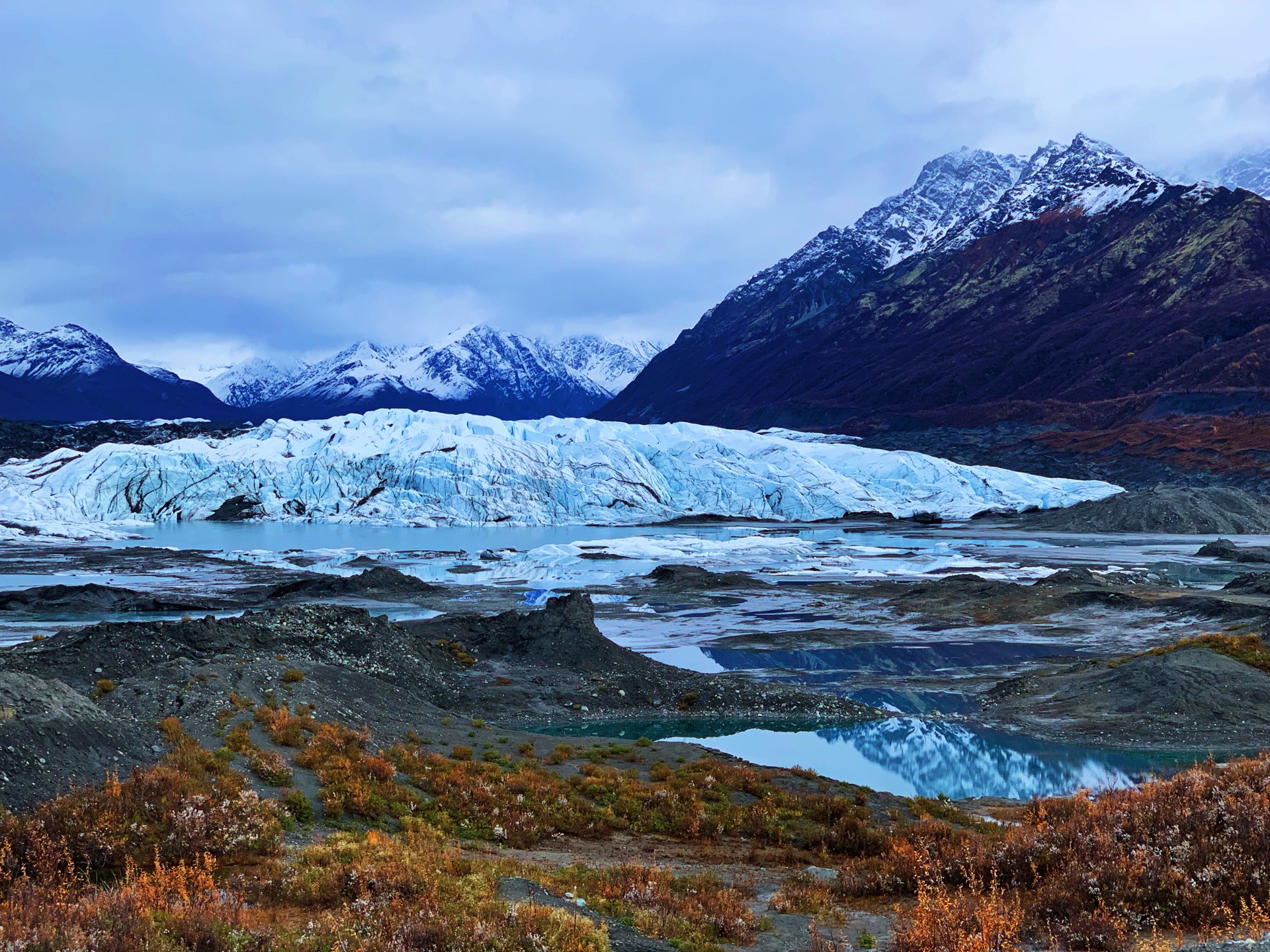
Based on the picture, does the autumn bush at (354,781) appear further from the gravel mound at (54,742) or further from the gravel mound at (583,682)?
the gravel mound at (583,682)

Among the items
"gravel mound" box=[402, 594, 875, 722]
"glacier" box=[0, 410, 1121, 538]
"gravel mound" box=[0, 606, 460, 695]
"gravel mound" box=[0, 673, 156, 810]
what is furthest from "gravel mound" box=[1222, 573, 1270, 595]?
"glacier" box=[0, 410, 1121, 538]

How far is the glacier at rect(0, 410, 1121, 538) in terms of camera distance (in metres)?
112

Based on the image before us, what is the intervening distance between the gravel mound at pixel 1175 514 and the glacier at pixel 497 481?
16.6 metres

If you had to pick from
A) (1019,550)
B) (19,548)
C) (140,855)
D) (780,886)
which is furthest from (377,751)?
(19,548)

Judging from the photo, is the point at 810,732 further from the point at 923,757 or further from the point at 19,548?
the point at 19,548

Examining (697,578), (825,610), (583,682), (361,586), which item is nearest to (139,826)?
(583,682)

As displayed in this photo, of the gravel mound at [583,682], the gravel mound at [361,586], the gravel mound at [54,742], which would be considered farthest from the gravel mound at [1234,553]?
the gravel mound at [54,742]

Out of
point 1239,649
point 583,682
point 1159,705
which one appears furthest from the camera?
point 583,682

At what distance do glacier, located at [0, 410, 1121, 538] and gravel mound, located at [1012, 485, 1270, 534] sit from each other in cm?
1664

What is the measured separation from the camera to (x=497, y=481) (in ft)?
385

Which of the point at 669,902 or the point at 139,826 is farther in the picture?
the point at 139,826

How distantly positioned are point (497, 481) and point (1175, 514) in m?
77.6

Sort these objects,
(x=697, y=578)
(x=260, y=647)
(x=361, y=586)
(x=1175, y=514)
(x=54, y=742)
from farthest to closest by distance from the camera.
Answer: (x=1175, y=514) → (x=697, y=578) → (x=361, y=586) → (x=260, y=647) → (x=54, y=742)

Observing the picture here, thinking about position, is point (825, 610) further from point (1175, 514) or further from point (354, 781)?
point (1175, 514)
